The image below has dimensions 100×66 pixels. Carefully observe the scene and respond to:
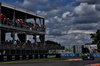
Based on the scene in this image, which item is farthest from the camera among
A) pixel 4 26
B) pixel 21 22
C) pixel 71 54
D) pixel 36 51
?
pixel 71 54

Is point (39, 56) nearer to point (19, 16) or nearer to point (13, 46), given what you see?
point (13, 46)

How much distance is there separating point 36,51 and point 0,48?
11.4 m

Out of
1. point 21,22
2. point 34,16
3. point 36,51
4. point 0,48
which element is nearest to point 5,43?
point 0,48

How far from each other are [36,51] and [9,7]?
1144 centimetres

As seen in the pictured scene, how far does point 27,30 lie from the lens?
3619cm

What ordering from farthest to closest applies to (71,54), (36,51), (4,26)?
1. (71,54)
2. (36,51)
3. (4,26)

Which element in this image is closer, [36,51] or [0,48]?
[0,48]

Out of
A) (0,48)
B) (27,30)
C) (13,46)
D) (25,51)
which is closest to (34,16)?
(27,30)

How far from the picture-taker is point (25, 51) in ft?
117

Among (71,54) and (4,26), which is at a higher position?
(4,26)

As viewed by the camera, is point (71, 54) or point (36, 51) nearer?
point (36, 51)

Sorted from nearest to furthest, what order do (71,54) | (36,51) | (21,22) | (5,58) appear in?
1. (5,58)
2. (21,22)
3. (36,51)
4. (71,54)

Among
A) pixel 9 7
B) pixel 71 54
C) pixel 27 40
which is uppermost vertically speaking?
pixel 9 7

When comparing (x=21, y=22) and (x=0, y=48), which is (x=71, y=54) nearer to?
(x=21, y=22)
